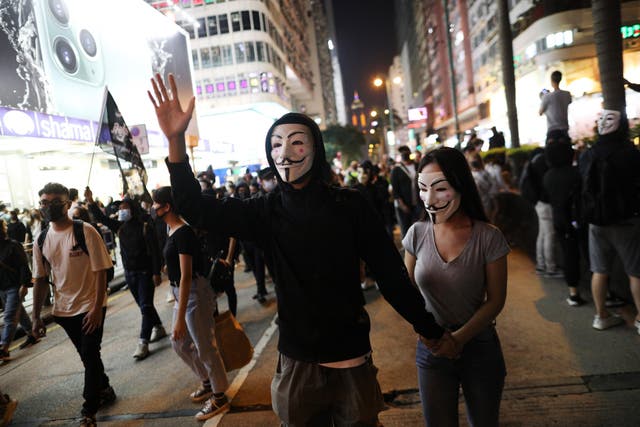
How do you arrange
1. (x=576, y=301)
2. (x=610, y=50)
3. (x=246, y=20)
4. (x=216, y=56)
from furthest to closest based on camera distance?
1. (x=216, y=56)
2. (x=246, y=20)
3. (x=610, y=50)
4. (x=576, y=301)

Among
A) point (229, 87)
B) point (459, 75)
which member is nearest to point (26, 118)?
point (229, 87)

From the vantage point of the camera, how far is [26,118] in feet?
41.2

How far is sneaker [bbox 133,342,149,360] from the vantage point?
18.0 ft

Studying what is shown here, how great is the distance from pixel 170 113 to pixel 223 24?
4958cm

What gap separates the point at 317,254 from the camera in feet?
6.79

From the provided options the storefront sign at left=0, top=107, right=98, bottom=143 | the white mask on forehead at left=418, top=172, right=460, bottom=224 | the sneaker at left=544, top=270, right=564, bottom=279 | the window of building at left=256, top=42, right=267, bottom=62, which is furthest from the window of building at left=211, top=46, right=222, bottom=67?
the white mask on forehead at left=418, top=172, right=460, bottom=224

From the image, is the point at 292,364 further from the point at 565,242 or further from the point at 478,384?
the point at 565,242

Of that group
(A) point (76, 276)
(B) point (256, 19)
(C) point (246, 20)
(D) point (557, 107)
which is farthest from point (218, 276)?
(B) point (256, 19)

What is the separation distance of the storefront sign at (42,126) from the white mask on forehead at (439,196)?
1282 centimetres

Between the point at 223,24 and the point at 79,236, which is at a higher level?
the point at 223,24

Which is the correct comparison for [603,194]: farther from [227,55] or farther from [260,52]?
[227,55]

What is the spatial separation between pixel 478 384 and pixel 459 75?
70.2m

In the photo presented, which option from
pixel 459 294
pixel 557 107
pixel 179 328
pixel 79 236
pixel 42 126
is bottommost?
pixel 179 328

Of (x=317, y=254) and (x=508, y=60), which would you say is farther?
(x=508, y=60)
